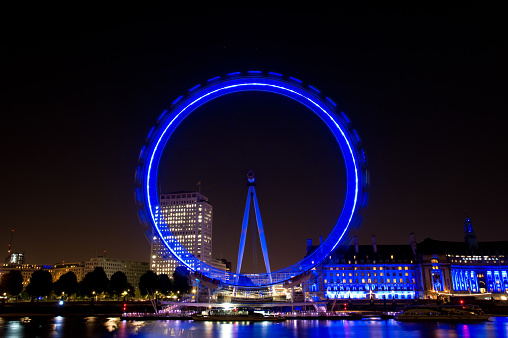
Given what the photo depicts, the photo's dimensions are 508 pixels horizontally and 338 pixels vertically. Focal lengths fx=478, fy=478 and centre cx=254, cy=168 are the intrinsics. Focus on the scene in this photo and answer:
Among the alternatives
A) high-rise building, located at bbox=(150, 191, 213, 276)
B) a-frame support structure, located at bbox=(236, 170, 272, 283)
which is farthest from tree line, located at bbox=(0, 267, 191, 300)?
high-rise building, located at bbox=(150, 191, 213, 276)

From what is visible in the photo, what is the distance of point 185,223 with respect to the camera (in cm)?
16250

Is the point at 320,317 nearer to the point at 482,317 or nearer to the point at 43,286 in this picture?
the point at 482,317

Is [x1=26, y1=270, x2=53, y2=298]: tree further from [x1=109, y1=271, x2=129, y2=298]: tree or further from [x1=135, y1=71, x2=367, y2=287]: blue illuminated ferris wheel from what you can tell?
[x1=135, y1=71, x2=367, y2=287]: blue illuminated ferris wheel

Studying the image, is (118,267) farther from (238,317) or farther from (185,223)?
(238,317)

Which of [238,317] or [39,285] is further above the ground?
[39,285]

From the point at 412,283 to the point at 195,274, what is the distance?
58588 mm

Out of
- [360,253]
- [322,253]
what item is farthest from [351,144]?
[360,253]

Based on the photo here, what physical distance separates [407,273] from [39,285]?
71.4 metres

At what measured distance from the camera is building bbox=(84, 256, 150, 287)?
179 meters

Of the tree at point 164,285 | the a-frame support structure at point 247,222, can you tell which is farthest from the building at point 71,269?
the a-frame support structure at point 247,222

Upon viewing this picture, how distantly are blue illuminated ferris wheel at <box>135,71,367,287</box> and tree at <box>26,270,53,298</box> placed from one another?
4720cm

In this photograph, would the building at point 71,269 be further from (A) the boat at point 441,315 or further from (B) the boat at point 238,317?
(A) the boat at point 441,315

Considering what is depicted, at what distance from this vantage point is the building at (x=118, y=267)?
17888 centimetres

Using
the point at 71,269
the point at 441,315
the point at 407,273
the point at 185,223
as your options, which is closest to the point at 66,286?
the point at 441,315
